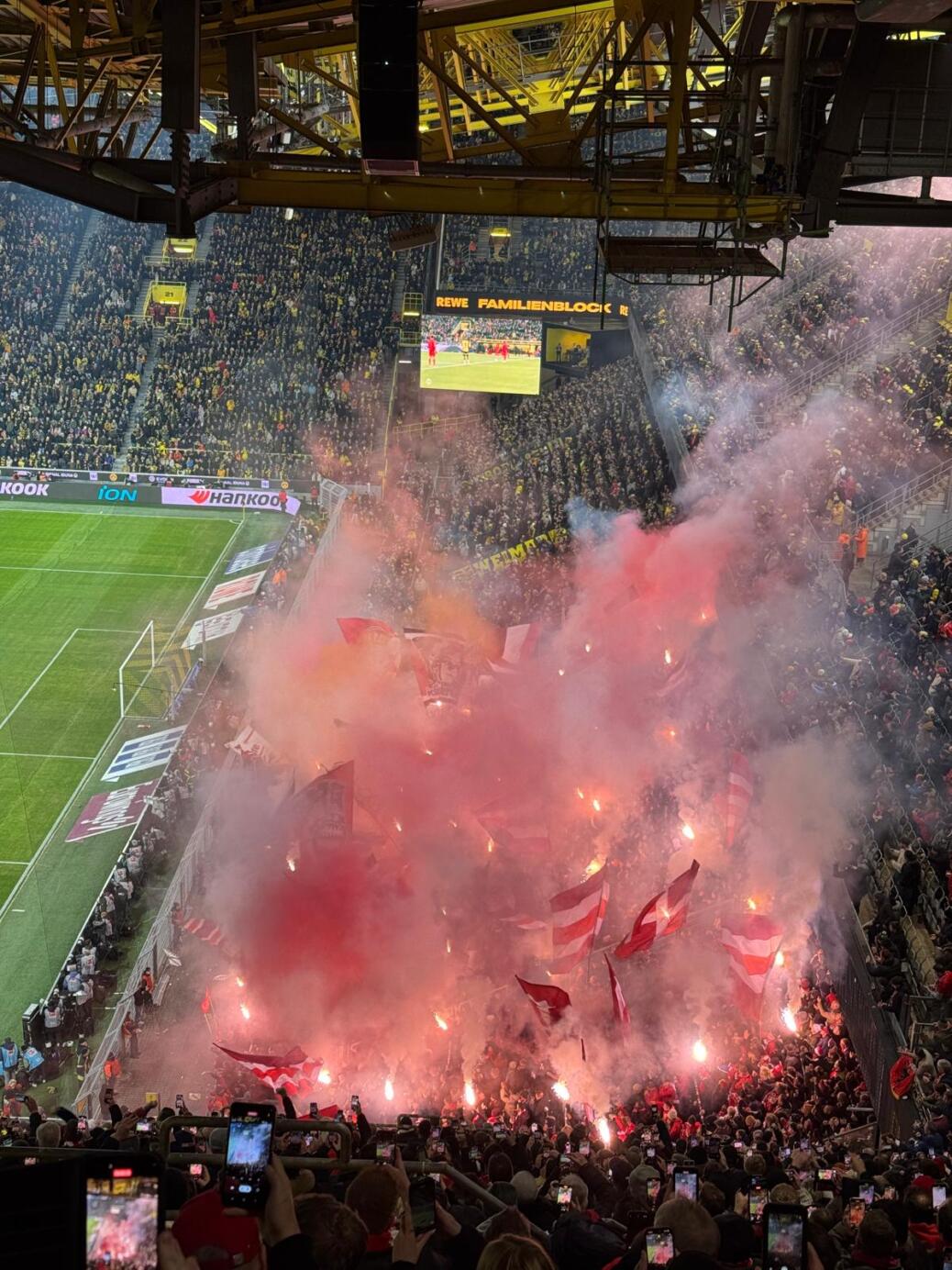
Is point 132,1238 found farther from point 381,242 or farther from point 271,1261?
point 381,242

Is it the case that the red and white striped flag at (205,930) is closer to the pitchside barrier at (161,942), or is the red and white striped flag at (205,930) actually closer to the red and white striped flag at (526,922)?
the pitchside barrier at (161,942)

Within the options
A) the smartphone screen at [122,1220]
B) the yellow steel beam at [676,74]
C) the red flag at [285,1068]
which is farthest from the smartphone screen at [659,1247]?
the red flag at [285,1068]

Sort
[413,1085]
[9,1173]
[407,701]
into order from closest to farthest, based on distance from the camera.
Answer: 1. [9,1173]
2. [413,1085]
3. [407,701]

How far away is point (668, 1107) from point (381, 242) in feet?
129

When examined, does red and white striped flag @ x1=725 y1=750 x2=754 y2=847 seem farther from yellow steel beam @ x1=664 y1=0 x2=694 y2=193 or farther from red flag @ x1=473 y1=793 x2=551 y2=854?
yellow steel beam @ x1=664 y1=0 x2=694 y2=193

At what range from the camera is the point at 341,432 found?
135 ft

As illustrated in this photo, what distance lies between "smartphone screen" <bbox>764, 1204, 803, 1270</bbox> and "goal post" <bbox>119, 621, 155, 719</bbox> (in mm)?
24255

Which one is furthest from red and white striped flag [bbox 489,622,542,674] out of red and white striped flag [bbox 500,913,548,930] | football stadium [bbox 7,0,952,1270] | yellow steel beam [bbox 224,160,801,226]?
yellow steel beam [bbox 224,160,801,226]

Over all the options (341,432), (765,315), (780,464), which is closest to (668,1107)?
(780,464)

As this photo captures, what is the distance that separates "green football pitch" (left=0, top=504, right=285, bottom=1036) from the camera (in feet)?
68.0

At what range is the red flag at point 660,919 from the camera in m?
15.8

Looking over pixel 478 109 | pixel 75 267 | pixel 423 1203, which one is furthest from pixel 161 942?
pixel 75 267

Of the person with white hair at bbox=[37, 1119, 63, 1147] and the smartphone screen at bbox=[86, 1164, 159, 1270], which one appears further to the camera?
the person with white hair at bbox=[37, 1119, 63, 1147]

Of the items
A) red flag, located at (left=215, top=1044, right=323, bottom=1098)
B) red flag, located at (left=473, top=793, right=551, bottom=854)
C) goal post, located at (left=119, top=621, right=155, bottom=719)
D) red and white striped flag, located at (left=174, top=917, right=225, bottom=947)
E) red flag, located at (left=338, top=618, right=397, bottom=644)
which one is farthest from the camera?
goal post, located at (left=119, top=621, right=155, bottom=719)
